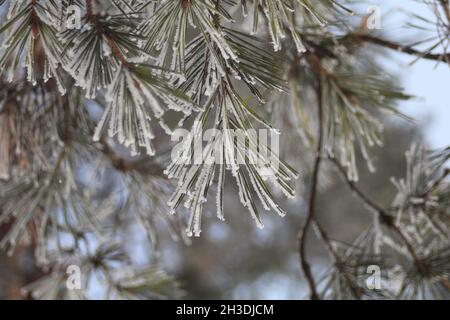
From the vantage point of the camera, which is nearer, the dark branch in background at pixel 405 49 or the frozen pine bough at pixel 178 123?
the frozen pine bough at pixel 178 123

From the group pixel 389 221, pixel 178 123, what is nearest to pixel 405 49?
pixel 389 221

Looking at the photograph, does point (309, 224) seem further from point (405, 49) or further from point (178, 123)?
point (178, 123)

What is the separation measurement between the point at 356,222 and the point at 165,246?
140cm

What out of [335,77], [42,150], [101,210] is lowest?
[101,210]

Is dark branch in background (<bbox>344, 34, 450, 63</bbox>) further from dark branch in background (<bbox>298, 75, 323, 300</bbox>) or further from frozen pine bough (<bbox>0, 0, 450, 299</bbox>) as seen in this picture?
dark branch in background (<bbox>298, 75, 323, 300</bbox>)

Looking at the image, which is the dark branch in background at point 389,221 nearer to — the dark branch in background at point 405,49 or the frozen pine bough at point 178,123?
the frozen pine bough at point 178,123

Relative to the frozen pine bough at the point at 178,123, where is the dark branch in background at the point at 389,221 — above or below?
below

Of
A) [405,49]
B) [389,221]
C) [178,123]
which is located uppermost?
[405,49]

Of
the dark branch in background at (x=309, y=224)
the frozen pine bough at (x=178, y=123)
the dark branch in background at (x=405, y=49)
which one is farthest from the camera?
the dark branch in background at (x=309, y=224)

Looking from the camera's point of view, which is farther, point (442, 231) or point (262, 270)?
point (262, 270)

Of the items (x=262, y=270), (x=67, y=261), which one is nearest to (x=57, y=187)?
(x=67, y=261)

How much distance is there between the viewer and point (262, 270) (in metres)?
3.81

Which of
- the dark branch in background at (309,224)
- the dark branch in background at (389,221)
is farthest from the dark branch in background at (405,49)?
the dark branch in background at (389,221)
